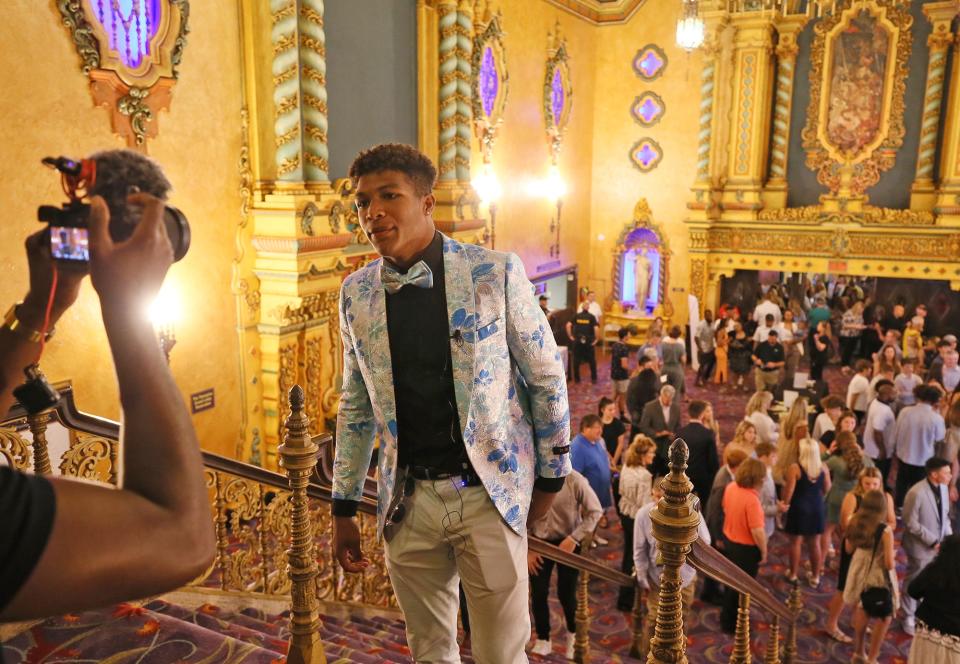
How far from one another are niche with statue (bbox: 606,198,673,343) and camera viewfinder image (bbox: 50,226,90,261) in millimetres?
16173

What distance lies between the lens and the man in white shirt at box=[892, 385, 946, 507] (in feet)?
24.1

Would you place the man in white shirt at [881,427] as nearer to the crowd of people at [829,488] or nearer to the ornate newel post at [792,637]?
the crowd of people at [829,488]

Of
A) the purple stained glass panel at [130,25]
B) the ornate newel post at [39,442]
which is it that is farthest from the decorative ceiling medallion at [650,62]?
the ornate newel post at [39,442]

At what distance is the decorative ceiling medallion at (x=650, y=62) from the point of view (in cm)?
1627

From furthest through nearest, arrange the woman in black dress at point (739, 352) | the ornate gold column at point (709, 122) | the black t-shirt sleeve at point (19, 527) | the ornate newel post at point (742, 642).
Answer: the ornate gold column at point (709, 122)
the woman in black dress at point (739, 352)
the ornate newel post at point (742, 642)
the black t-shirt sleeve at point (19, 527)

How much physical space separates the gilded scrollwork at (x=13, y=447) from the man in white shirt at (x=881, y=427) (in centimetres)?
768

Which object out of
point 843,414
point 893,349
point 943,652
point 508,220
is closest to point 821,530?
point 843,414

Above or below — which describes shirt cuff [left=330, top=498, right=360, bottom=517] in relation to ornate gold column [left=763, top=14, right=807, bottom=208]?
below

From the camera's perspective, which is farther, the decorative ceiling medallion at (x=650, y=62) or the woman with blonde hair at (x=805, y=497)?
the decorative ceiling medallion at (x=650, y=62)

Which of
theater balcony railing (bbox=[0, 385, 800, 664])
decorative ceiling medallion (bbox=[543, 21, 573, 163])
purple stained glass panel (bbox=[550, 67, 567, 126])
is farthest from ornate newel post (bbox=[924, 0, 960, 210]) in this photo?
theater balcony railing (bbox=[0, 385, 800, 664])

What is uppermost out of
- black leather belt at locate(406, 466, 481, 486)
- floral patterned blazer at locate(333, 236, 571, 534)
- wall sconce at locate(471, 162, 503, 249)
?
wall sconce at locate(471, 162, 503, 249)

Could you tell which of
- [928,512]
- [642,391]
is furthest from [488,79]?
[928,512]

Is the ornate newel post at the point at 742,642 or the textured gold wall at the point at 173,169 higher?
the textured gold wall at the point at 173,169

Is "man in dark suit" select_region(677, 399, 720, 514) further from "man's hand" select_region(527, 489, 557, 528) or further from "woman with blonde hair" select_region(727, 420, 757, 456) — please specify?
"man's hand" select_region(527, 489, 557, 528)
